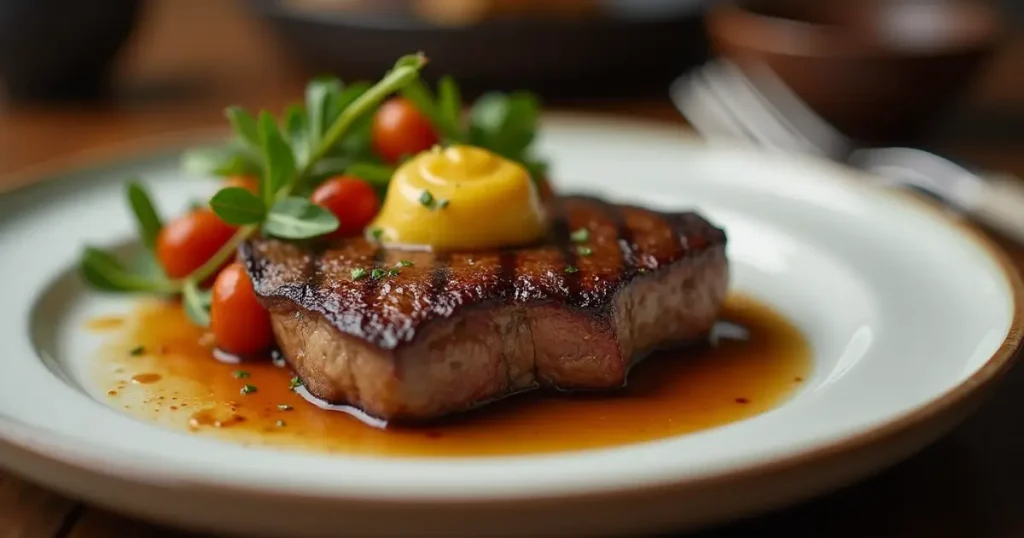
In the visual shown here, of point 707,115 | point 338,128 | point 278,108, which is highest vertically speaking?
point 338,128

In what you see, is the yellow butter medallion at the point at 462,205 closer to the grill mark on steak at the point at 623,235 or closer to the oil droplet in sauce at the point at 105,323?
the grill mark on steak at the point at 623,235

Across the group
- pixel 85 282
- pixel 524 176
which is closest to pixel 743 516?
pixel 524 176

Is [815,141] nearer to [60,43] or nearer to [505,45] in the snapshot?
[505,45]

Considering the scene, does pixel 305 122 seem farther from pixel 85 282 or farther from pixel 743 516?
pixel 743 516

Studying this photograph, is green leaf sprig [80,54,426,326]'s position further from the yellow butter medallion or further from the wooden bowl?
the wooden bowl

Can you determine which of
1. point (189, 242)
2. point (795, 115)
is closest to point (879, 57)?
point (795, 115)
